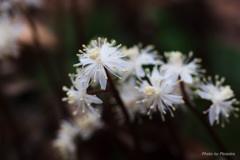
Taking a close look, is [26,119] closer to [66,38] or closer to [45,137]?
[45,137]

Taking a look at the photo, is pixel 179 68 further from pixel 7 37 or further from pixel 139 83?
pixel 7 37

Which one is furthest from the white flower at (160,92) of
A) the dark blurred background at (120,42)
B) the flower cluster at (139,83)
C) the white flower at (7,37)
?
the white flower at (7,37)

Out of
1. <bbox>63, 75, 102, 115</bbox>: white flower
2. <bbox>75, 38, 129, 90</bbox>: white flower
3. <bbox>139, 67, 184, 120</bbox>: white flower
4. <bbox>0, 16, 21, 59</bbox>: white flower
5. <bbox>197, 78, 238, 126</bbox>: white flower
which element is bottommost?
<bbox>197, 78, 238, 126</bbox>: white flower

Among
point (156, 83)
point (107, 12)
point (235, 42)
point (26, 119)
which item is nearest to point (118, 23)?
point (107, 12)

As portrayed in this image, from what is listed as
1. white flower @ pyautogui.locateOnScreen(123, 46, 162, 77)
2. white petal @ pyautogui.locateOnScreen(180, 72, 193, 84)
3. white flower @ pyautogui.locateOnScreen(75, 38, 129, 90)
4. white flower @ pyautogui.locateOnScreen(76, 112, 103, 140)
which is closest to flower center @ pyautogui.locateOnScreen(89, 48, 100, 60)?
white flower @ pyautogui.locateOnScreen(75, 38, 129, 90)

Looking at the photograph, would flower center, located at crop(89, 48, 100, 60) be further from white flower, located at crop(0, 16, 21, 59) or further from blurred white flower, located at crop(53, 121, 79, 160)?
white flower, located at crop(0, 16, 21, 59)

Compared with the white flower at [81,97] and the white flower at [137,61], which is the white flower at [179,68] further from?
the white flower at [81,97]
